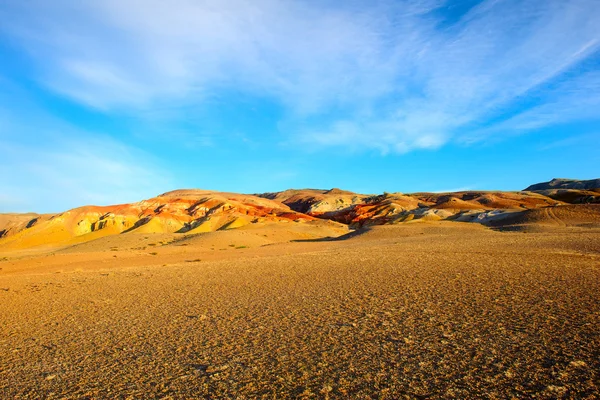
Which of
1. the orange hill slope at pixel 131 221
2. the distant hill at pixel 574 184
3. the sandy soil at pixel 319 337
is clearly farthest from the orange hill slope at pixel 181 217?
the distant hill at pixel 574 184

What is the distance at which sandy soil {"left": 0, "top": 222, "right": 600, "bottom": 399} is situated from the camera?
4.64 metres

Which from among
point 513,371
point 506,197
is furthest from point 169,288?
point 506,197

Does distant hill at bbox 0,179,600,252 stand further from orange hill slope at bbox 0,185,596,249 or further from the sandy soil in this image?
the sandy soil

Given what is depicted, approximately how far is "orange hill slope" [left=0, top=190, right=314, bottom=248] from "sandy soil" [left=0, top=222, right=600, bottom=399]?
56.1 m

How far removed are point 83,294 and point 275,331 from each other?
824 cm

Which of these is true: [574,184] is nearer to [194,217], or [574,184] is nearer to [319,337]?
[194,217]

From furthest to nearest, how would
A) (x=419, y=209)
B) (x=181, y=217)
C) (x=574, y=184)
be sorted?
(x=574, y=184)
(x=181, y=217)
(x=419, y=209)

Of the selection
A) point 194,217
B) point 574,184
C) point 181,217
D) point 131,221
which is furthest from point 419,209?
point 574,184

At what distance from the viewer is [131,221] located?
80125mm

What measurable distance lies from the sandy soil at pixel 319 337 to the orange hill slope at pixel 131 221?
5613cm

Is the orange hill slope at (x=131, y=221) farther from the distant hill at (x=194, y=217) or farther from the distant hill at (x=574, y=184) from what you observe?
the distant hill at (x=574, y=184)

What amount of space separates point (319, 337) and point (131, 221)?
82.0 m

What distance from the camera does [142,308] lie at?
9617 millimetres

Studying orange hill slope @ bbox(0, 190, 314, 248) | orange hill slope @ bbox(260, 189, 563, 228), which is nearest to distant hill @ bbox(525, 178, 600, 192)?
orange hill slope @ bbox(260, 189, 563, 228)
